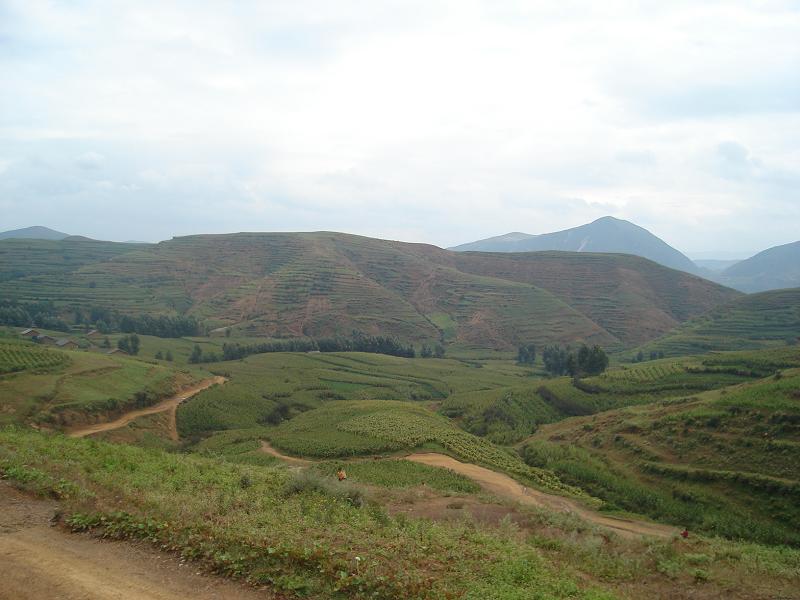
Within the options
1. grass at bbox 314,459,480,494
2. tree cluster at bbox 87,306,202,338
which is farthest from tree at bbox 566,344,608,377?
tree cluster at bbox 87,306,202,338

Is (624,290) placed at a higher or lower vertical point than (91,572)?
higher

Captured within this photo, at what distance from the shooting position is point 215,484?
18.1m

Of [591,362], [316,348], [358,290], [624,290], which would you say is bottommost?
[316,348]

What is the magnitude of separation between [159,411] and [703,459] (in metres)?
49.5

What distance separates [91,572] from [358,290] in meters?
144

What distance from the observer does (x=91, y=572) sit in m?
10.2

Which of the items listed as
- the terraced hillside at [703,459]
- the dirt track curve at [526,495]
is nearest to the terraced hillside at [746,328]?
the terraced hillside at [703,459]

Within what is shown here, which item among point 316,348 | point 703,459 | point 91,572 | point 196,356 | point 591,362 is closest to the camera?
point 91,572

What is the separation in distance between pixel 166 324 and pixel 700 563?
11881 cm

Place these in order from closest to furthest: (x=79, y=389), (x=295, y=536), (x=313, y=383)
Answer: (x=295, y=536)
(x=79, y=389)
(x=313, y=383)

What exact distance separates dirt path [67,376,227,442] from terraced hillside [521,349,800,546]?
3588 centimetres

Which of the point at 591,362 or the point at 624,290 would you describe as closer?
the point at 591,362

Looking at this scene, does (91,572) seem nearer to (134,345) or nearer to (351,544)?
(351,544)

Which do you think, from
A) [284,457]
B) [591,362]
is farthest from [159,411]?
[591,362]
